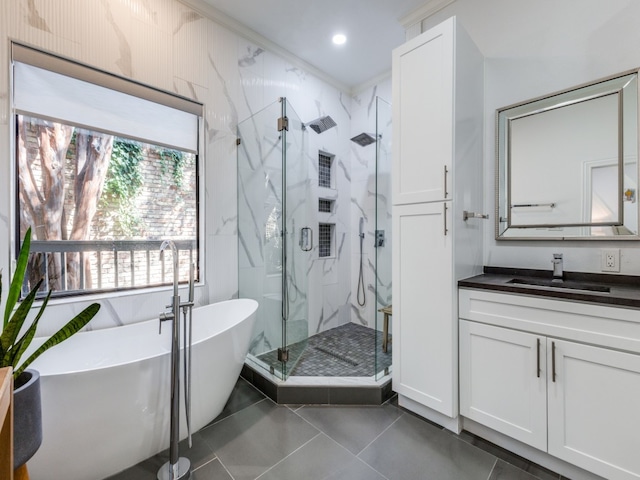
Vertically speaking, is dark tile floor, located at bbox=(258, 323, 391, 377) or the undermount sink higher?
the undermount sink

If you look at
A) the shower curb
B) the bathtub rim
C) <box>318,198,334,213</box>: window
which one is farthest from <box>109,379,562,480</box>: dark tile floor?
<box>318,198,334,213</box>: window

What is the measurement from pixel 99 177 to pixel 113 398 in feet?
4.90

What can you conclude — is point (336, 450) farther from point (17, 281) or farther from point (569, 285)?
point (17, 281)

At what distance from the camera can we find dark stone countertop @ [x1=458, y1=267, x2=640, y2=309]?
1.28 meters

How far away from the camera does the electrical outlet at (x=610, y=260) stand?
159cm

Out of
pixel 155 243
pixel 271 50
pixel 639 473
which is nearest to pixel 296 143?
pixel 271 50

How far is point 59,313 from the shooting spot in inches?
69.0

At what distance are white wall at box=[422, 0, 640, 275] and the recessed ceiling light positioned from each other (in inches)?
34.1

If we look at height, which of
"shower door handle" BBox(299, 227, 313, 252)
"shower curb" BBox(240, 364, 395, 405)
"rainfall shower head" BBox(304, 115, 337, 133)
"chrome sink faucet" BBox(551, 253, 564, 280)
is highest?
"rainfall shower head" BBox(304, 115, 337, 133)

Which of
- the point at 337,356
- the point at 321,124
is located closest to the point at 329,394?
the point at 337,356

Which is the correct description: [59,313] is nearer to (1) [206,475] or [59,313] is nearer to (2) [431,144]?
(1) [206,475]

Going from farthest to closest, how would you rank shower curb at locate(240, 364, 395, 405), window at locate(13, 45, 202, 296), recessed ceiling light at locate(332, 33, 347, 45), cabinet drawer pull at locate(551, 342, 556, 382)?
recessed ceiling light at locate(332, 33, 347, 45) → shower curb at locate(240, 364, 395, 405) → window at locate(13, 45, 202, 296) → cabinet drawer pull at locate(551, 342, 556, 382)

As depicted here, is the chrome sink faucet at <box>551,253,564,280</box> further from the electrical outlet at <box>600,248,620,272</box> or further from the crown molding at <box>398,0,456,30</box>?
the crown molding at <box>398,0,456,30</box>

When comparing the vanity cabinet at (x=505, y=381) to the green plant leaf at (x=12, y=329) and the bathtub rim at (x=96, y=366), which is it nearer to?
the bathtub rim at (x=96, y=366)
